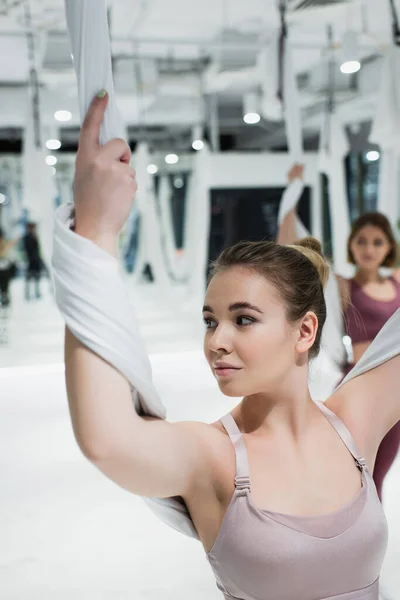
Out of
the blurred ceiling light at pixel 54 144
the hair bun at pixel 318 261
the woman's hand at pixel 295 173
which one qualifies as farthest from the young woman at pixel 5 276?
the hair bun at pixel 318 261

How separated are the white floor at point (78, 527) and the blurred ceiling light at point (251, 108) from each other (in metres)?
3.81

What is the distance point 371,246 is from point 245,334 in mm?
2227

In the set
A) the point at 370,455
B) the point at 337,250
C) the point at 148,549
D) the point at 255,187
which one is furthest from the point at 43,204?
the point at 370,455

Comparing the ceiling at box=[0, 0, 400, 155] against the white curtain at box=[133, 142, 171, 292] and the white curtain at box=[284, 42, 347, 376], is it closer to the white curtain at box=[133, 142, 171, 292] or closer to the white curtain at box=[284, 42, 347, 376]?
the white curtain at box=[133, 142, 171, 292]

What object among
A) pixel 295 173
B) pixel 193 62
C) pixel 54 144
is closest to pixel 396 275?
pixel 295 173

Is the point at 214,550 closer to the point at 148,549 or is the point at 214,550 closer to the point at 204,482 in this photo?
the point at 204,482

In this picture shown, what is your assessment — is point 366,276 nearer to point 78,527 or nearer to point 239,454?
point 78,527

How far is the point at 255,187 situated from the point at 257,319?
7.58 meters

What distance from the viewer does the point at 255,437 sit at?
36.8 inches

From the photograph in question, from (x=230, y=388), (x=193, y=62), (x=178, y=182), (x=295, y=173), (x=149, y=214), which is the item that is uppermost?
(x=193, y=62)

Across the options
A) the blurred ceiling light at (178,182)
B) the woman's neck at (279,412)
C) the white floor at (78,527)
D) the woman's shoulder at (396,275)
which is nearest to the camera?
the woman's neck at (279,412)

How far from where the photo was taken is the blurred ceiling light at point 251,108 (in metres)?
7.71

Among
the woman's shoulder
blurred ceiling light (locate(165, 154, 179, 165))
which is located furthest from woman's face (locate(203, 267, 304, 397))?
blurred ceiling light (locate(165, 154, 179, 165))

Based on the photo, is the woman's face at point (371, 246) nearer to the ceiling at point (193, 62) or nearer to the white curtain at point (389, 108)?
the white curtain at point (389, 108)
